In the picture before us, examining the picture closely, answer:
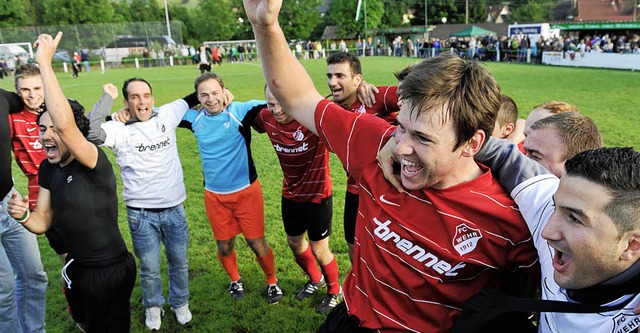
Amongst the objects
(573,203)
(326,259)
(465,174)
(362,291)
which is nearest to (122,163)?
(326,259)

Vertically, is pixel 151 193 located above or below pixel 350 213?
above

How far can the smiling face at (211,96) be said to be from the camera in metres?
4.50

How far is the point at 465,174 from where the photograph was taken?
76.5 inches

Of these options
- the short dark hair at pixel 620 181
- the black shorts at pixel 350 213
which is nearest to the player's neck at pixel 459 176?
the short dark hair at pixel 620 181

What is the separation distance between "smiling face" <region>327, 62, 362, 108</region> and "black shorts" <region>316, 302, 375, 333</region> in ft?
8.46

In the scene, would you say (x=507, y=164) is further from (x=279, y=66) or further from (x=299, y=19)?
(x=299, y=19)

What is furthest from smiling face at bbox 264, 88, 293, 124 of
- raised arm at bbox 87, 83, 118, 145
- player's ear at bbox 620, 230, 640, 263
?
player's ear at bbox 620, 230, 640, 263

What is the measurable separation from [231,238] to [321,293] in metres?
1.13

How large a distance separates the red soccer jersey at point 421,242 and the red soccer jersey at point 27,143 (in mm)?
3798

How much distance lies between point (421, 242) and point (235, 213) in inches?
118

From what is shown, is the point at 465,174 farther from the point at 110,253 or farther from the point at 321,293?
the point at 321,293

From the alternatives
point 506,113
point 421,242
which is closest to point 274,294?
point 506,113

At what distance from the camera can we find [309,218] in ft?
14.8

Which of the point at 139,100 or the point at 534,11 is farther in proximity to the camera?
the point at 534,11
